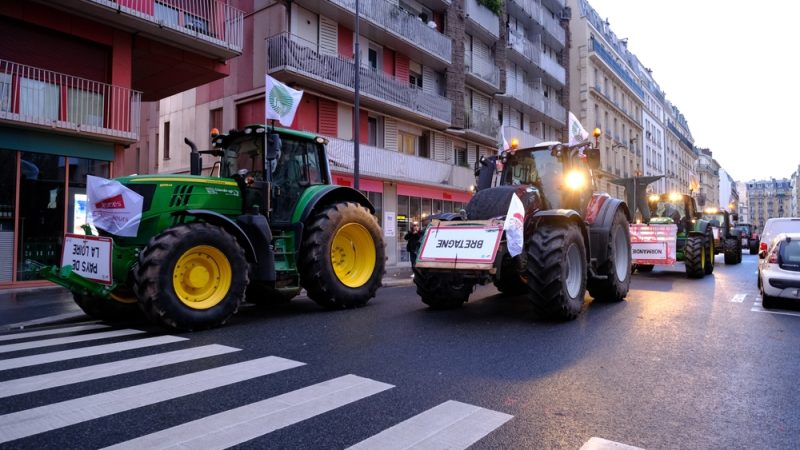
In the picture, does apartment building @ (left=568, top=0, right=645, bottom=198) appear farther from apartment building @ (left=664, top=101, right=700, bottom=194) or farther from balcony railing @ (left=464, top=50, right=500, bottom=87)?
balcony railing @ (left=464, top=50, right=500, bottom=87)

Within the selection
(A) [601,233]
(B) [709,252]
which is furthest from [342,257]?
(B) [709,252]

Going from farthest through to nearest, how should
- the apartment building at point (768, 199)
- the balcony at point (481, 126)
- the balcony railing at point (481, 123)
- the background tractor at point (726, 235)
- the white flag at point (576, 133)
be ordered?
the apartment building at point (768, 199), the balcony railing at point (481, 123), the balcony at point (481, 126), the background tractor at point (726, 235), the white flag at point (576, 133)

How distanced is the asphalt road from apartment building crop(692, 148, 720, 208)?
9360cm

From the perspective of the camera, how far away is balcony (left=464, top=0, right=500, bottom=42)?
85.0 feet

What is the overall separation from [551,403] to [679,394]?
104 centimetres

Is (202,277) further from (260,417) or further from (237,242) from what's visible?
(260,417)

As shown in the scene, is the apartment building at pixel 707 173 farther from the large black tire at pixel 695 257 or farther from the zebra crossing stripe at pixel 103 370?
the zebra crossing stripe at pixel 103 370

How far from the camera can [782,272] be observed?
797 centimetres

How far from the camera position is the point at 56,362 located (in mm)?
4566

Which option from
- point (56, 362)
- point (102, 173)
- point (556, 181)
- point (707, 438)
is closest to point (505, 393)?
point (707, 438)

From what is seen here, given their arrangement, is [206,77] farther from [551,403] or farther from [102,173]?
[551,403]

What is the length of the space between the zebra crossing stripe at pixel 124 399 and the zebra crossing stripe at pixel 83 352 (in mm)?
1395

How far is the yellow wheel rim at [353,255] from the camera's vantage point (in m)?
7.99

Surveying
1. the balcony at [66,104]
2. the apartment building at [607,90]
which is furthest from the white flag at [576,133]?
the apartment building at [607,90]
